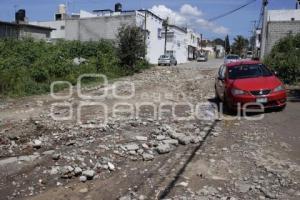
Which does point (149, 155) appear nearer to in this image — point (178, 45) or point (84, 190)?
point (84, 190)

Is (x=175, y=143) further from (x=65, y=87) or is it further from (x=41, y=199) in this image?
(x=65, y=87)

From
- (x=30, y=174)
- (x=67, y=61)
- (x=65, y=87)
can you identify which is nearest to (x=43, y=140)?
(x=30, y=174)

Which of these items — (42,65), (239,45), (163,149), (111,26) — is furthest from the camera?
(239,45)

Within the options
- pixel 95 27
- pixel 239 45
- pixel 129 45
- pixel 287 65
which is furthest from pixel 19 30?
pixel 239 45

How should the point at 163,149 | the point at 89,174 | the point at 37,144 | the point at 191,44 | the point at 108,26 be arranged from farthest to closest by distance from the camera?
the point at 191,44 < the point at 108,26 < the point at 37,144 < the point at 163,149 < the point at 89,174

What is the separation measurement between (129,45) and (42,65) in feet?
32.6

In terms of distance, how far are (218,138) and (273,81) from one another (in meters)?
3.93

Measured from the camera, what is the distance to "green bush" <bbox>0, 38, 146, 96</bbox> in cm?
1742

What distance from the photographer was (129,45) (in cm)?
2884

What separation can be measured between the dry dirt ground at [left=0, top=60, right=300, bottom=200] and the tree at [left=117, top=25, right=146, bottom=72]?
1712 cm

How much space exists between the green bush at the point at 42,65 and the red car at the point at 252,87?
9.46m

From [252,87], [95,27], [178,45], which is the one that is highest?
[95,27]

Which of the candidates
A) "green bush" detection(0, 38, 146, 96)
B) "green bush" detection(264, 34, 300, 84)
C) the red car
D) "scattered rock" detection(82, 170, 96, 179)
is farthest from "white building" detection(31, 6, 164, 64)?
"scattered rock" detection(82, 170, 96, 179)

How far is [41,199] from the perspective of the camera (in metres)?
5.52
